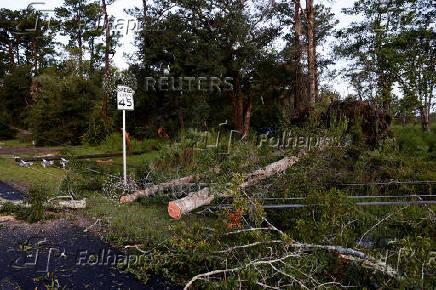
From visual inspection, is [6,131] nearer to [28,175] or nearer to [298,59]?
[28,175]

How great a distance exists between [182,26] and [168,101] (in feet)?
11.2

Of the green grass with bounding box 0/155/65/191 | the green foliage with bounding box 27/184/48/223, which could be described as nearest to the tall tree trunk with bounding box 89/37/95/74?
the green grass with bounding box 0/155/65/191

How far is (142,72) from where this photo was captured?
45.1ft

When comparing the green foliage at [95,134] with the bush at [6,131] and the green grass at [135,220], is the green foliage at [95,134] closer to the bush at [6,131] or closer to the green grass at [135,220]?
the bush at [6,131]

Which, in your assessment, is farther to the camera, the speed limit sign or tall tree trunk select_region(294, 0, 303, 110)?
tall tree trunk select_region(294, 0, 303, 110)

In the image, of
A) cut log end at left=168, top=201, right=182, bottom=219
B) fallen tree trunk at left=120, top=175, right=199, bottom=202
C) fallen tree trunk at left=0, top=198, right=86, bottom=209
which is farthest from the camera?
fallen tree trunk at left=120, top=175, right=199, bottom=202

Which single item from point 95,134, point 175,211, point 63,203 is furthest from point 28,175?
point 95,134

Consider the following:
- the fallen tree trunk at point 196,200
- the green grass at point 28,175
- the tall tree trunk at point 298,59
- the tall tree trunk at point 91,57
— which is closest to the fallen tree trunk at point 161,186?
the fallen tree trunk at point 196,200

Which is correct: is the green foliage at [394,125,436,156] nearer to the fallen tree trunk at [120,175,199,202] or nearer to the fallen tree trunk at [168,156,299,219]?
the fallen tree trunk at [168,156,299,219]

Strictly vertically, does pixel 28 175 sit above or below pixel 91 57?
below

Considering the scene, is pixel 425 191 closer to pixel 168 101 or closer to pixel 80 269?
pixel 80 269

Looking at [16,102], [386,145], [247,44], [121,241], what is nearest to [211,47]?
[247,44]

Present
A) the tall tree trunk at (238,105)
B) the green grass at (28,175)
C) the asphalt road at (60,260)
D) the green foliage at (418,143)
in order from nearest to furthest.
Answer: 1. the asphalt road at (60,260)
2. the green grass at (28,175)
3. the green foliage at (418,143)
4. the tall tree trunk at (238,105)

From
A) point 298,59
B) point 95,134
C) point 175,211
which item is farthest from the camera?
point 95,134
